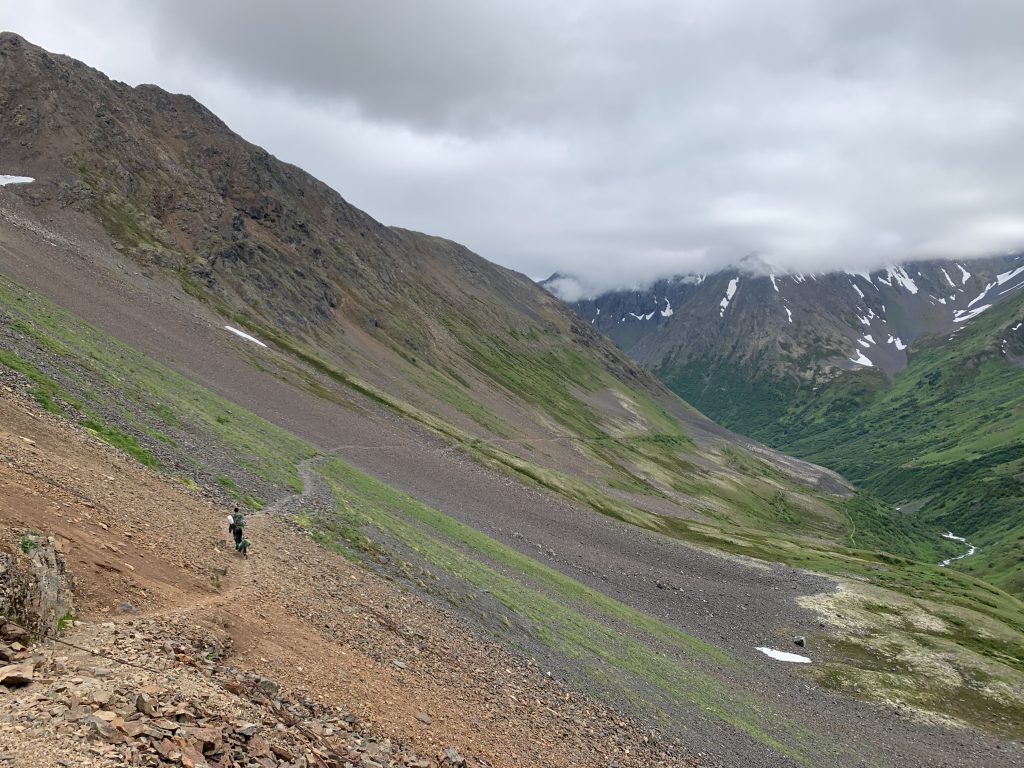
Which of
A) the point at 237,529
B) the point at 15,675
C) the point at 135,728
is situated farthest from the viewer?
the point at 237,529

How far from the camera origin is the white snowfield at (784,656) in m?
52.7

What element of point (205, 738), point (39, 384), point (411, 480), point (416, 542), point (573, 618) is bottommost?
point (411, 480)

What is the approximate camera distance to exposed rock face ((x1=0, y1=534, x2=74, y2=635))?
12117 mm

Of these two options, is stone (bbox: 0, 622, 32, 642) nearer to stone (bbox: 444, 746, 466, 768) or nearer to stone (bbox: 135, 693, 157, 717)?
stone (bbox: 135, 693, 157, 717)

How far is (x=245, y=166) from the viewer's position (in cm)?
15938

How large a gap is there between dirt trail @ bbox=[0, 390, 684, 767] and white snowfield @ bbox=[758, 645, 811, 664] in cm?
3241

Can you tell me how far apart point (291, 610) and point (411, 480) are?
1790 inches

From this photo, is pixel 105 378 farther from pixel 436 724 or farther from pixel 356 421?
→ pixel 356 421

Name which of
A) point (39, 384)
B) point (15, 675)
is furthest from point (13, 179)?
point (15, 675)

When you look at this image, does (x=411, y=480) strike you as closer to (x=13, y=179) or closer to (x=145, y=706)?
(x=145, y=706)

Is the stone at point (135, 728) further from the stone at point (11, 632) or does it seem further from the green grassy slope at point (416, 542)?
the green grassy slope at point (416, 542)

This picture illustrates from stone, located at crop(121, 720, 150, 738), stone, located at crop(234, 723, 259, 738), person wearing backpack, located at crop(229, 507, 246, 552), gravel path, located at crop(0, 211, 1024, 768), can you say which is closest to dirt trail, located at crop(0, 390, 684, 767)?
person wearing backpack, located at crop(229, 507, 246, 552)

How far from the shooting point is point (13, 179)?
96.9 m

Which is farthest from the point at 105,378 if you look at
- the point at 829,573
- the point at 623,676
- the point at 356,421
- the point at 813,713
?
the point at 829,573
